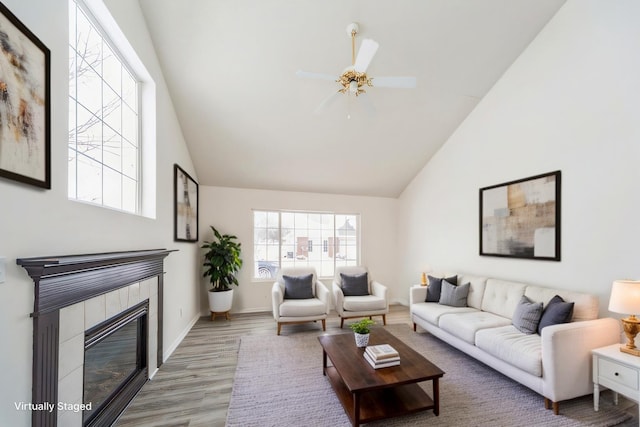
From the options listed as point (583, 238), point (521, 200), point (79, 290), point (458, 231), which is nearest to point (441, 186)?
point (458, 231)

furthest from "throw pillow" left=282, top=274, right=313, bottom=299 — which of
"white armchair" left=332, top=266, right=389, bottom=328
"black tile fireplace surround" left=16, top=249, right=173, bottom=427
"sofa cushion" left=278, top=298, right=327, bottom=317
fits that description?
"black tile fireplace surround" left=16, top=249, right=173, bottom=427

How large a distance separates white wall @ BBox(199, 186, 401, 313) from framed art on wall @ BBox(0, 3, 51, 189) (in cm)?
371

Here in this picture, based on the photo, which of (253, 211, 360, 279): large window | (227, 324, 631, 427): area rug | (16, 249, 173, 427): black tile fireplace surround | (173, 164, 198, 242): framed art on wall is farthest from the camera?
(253, 211, 360, 279): large window

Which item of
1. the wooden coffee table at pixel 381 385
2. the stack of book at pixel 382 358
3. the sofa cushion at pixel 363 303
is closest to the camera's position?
the wooden coffee table at pixel 381 385

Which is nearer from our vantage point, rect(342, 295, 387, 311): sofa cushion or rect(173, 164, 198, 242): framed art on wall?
rect(173, 164, 198, 242): framed art on wall

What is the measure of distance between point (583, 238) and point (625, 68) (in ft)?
5.27

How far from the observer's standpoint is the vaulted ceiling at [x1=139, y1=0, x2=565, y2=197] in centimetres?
283

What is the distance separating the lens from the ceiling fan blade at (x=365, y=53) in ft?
6.93

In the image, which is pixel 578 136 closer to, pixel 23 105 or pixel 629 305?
pixel 629 305

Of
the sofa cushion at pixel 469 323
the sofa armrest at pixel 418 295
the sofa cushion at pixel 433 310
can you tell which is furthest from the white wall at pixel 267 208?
the sofa cushion at pixel 469 323

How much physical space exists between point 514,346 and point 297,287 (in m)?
2.88

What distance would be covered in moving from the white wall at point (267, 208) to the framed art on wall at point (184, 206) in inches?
20.3

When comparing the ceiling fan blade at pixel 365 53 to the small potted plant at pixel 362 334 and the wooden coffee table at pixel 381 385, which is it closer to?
the small potted plant at pixel 362 334

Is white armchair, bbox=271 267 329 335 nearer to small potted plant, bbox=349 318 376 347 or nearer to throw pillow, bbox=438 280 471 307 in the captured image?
small potted plant, bbox=349 318 376 347
